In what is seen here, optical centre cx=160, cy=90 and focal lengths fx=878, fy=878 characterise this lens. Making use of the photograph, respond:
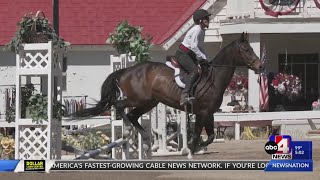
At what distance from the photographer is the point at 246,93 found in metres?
31.9

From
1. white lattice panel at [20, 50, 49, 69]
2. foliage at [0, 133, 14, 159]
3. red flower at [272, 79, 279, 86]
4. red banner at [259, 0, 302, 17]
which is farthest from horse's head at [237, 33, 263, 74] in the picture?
red flower at [272, 79, 279, 86]

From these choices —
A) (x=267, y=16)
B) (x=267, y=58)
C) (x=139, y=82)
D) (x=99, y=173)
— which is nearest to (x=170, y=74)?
(x=139, y=82)

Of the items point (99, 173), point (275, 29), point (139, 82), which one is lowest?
point (99, 173)

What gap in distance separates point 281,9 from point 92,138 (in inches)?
592

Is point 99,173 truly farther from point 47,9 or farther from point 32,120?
point 47,9

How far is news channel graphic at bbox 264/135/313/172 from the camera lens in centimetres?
1092

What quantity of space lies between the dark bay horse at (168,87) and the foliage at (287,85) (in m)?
16.5

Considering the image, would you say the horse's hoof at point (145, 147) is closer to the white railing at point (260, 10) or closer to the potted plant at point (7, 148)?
the potted plant at point (7, 148)

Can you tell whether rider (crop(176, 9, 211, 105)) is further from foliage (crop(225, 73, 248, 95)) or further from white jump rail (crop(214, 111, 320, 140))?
foliage (crop(225, 73, 248, 95))

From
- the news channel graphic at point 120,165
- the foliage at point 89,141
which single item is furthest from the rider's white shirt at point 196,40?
the news channel graphic at point 120,165

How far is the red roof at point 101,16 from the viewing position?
3256 centimetres

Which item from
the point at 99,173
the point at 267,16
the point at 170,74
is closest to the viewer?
the point at 99,173

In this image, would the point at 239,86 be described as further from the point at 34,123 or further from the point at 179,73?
the point at 34,123

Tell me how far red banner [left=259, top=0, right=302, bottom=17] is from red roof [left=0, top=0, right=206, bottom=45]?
2.77m
